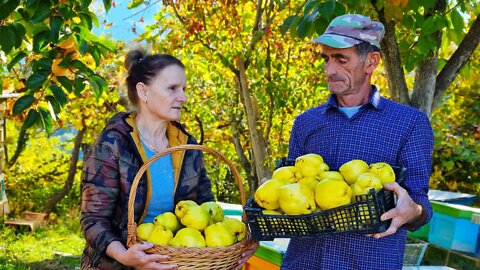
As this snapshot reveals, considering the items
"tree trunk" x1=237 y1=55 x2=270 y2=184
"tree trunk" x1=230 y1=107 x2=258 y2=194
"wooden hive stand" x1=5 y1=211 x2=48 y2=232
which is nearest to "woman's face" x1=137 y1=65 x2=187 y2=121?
"tree trunk" x1=237 y1=55 x2=270 y2=184

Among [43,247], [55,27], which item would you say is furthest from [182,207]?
[43,247]

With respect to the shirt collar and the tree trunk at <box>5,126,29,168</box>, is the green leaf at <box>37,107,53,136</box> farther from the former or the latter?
the tree trunk at <box>5,126,29,168</box>

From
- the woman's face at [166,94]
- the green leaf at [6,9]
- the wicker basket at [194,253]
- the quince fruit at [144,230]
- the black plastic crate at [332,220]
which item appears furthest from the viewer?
the green leaf at [6,9]

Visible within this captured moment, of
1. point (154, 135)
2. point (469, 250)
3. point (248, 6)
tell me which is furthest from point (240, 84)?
point (154, 135)

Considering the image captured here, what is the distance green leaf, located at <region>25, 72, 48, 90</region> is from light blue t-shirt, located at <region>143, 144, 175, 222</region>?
0.92m

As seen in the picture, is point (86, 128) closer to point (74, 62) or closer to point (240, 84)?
point (240, 84)

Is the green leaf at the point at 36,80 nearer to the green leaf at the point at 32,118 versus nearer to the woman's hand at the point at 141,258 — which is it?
the green leaf at the point at 32,118

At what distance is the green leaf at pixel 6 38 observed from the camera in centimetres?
293

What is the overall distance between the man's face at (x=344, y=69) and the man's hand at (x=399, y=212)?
43 cm

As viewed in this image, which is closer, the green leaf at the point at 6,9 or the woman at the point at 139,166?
the woman at the point at 139,166

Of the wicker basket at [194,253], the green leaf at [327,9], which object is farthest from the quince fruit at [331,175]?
the green leaf at [327,9]

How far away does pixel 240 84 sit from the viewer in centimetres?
577

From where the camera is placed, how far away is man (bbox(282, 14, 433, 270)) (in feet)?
7.02

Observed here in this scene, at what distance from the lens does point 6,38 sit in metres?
2.93
